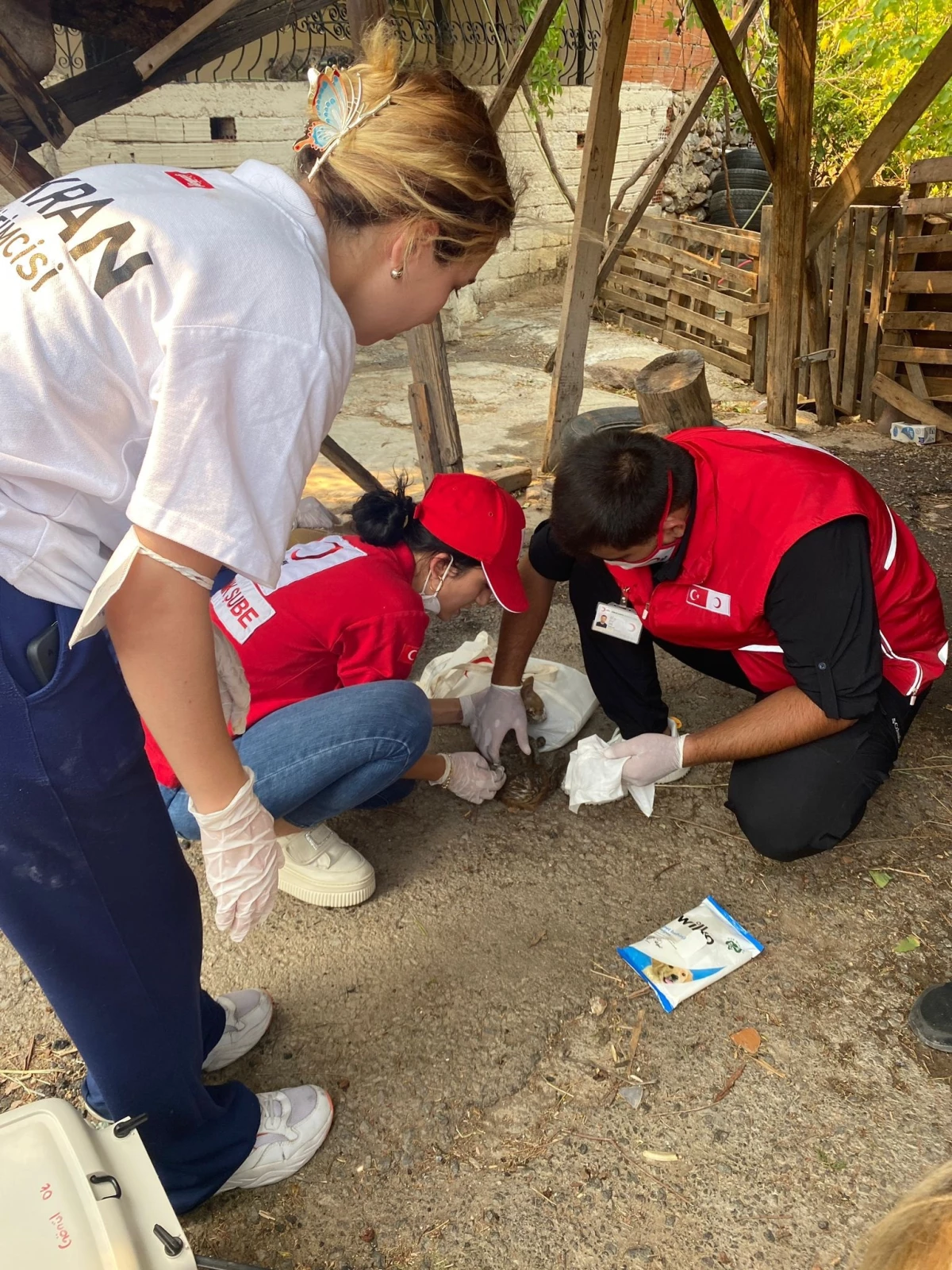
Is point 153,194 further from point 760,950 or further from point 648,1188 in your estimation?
point 760,950

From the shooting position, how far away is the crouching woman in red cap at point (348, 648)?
2.07 m

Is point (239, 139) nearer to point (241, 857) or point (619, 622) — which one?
point (619, 622)

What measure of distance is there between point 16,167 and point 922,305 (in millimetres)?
5073

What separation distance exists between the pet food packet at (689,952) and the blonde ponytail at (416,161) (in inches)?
64.0

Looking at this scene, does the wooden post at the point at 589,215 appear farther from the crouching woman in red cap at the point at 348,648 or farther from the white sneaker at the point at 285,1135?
the white sneaker at the point at 285,1135

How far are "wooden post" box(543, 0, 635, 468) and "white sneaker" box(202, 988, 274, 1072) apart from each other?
371cm

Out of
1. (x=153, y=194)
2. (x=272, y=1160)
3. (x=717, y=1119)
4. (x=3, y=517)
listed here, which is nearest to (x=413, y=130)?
(x=153, y=194)

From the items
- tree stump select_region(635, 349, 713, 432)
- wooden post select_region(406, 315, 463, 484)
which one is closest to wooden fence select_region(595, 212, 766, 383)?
tree stump select_region(635, 349, 713, 432)

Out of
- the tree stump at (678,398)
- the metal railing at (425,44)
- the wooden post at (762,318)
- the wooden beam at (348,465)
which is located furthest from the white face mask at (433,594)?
the wooden post at (762,318)

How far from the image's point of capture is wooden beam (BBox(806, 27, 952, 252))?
463 cm

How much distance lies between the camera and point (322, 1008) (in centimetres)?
211

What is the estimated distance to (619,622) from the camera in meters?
2.61

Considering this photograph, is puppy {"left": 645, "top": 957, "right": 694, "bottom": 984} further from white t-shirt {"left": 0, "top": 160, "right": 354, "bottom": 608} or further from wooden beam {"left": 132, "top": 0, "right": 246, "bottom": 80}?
wooden beam {"left": 132, "top": 0, "right": 246, "bottom": 80}

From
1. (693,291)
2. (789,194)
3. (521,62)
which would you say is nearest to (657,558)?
(521,62)
